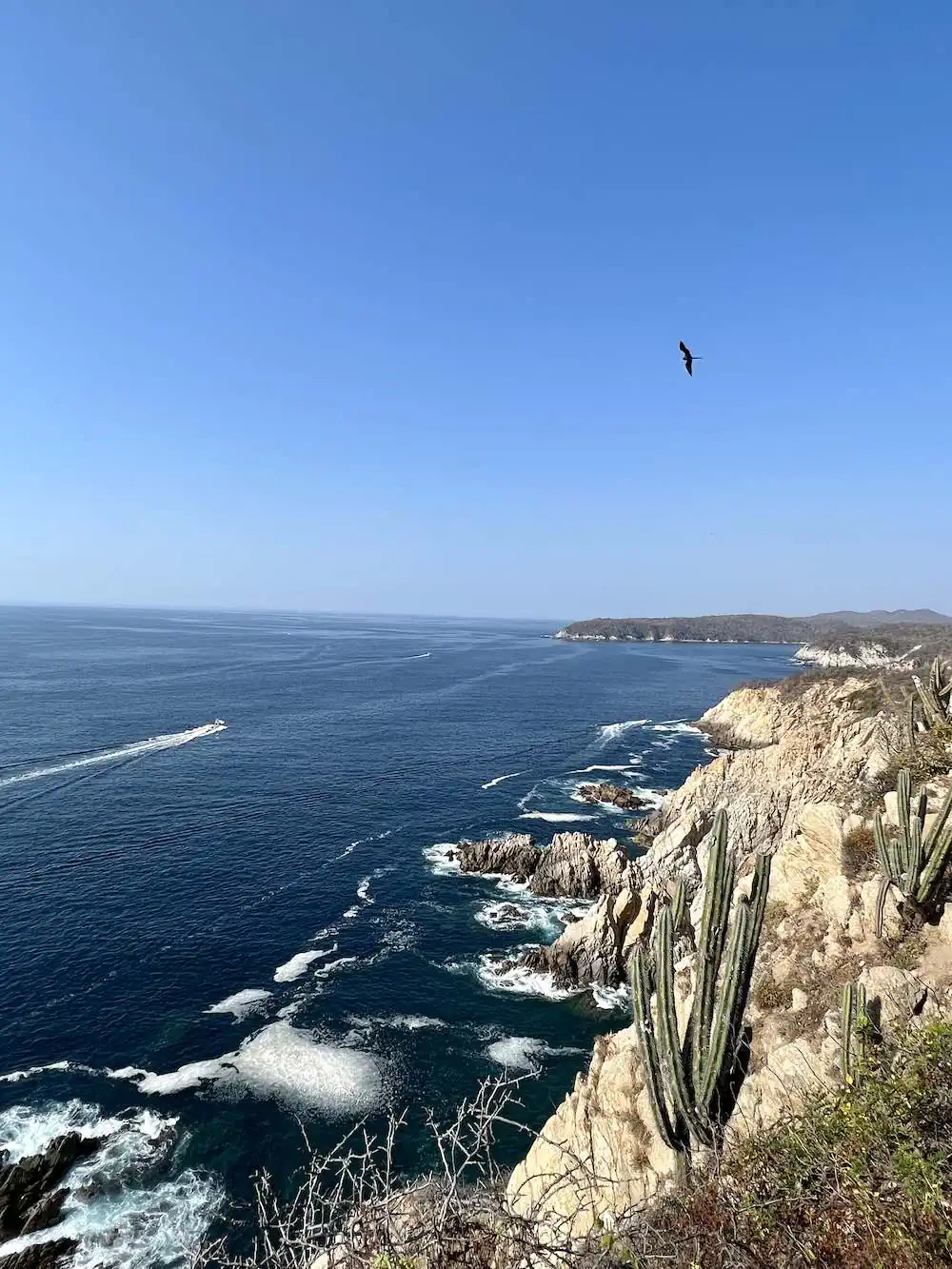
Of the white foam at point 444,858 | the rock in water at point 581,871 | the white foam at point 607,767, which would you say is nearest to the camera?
the rock in water at point 581,871

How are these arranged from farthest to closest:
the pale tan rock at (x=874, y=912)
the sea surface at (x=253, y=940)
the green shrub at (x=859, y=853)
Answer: the sea surface at (x=253, y=940) → the green shrub at (x=859, y=853) → the pale tan rock at (x=874, y=912)

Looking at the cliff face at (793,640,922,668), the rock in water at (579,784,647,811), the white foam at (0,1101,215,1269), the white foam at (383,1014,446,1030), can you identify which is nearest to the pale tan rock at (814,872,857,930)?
the white foam at (383,1014,446,1030)

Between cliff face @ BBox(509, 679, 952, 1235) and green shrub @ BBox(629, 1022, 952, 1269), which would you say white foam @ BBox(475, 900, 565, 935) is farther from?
green shrub @ BBox(629, 1022, 952, 1269)

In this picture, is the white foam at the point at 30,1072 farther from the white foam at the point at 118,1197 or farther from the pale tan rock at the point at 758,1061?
the pale tan rock at the point at 758,1061

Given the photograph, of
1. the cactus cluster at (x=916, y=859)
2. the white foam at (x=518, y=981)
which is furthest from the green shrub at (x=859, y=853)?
the white foam at (x=518, y=981)

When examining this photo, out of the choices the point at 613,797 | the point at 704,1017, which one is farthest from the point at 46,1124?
the point at 613,797

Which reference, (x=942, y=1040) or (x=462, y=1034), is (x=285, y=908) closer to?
(x=462, y=1034)

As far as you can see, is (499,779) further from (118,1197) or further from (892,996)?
(892,996)
